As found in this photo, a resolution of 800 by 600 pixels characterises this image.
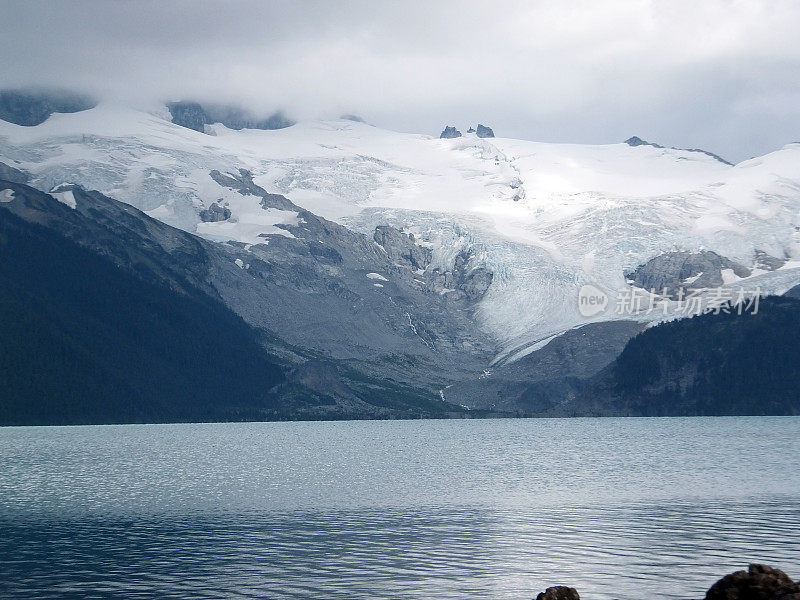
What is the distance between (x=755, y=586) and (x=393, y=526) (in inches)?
1433

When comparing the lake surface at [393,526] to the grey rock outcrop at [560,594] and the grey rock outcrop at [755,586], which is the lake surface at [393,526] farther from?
the grey rock outcrop at [560,594]

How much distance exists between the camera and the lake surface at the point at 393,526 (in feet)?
180

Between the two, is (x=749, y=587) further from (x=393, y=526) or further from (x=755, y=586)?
(x=393, y=526)

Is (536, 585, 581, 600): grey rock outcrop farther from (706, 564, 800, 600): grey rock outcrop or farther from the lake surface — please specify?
the lake surface

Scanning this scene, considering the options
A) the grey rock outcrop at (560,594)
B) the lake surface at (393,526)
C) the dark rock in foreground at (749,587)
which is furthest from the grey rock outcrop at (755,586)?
the lake surface at (393,526)

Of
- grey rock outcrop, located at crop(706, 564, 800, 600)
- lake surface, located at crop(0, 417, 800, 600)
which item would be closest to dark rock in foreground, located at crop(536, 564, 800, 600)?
grey rock outcrop, located at crop(706, 564, 800, 600)

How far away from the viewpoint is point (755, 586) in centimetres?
4078

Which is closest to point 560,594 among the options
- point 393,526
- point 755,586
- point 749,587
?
point 749,587

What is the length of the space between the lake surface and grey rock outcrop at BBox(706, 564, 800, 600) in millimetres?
8819

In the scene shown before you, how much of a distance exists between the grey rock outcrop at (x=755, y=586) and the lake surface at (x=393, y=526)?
882 cm

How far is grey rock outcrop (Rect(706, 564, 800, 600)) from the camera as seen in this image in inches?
1585

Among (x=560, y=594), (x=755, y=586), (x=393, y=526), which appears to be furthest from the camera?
(x=393, y=526)

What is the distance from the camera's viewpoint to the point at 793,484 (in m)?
96.9

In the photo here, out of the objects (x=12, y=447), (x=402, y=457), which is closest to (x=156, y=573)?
(x=402, y=457)
